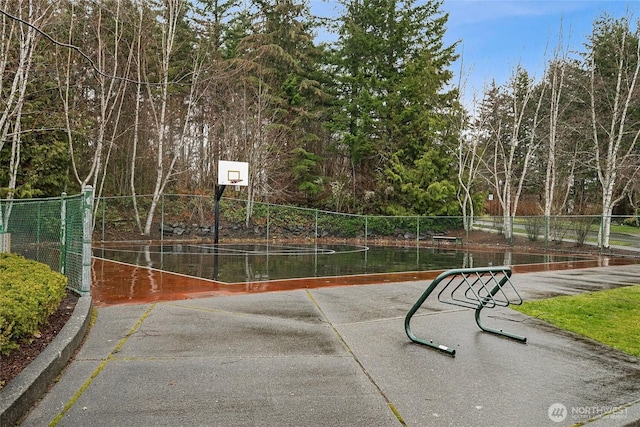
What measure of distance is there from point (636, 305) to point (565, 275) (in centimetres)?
386

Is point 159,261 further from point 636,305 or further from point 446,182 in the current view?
point 446,182

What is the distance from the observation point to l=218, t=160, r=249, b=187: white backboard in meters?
18.0

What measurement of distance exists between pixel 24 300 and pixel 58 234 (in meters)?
4.69

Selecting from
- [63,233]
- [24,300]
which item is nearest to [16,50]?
[63,233]

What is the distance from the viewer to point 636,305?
657 centimetres

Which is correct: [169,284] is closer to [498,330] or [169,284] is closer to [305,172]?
[498,330]

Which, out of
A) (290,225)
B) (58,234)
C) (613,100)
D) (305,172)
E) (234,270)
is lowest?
(234,270)

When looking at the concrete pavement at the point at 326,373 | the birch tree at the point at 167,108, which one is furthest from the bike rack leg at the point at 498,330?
the birch tree at the point at 167,108

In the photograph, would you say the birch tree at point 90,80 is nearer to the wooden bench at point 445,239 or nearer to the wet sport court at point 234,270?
the wet sport court at point 234,270

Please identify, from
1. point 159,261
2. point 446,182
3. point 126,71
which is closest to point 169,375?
point 159,261

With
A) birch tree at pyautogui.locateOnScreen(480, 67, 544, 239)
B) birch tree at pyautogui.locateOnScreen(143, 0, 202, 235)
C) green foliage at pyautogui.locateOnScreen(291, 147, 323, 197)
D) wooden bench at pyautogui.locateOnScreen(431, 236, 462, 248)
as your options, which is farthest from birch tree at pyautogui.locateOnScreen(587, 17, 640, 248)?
birch tree at pyautogui.locateOnScreen(143, 0, 202, 235)

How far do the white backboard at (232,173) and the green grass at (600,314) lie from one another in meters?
A: 13.7

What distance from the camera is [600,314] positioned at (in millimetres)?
6070

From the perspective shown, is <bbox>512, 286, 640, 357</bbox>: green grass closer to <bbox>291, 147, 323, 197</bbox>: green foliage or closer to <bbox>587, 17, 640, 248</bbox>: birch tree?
<bbox>587, 17, 640, 248</bbox>: birch tree
